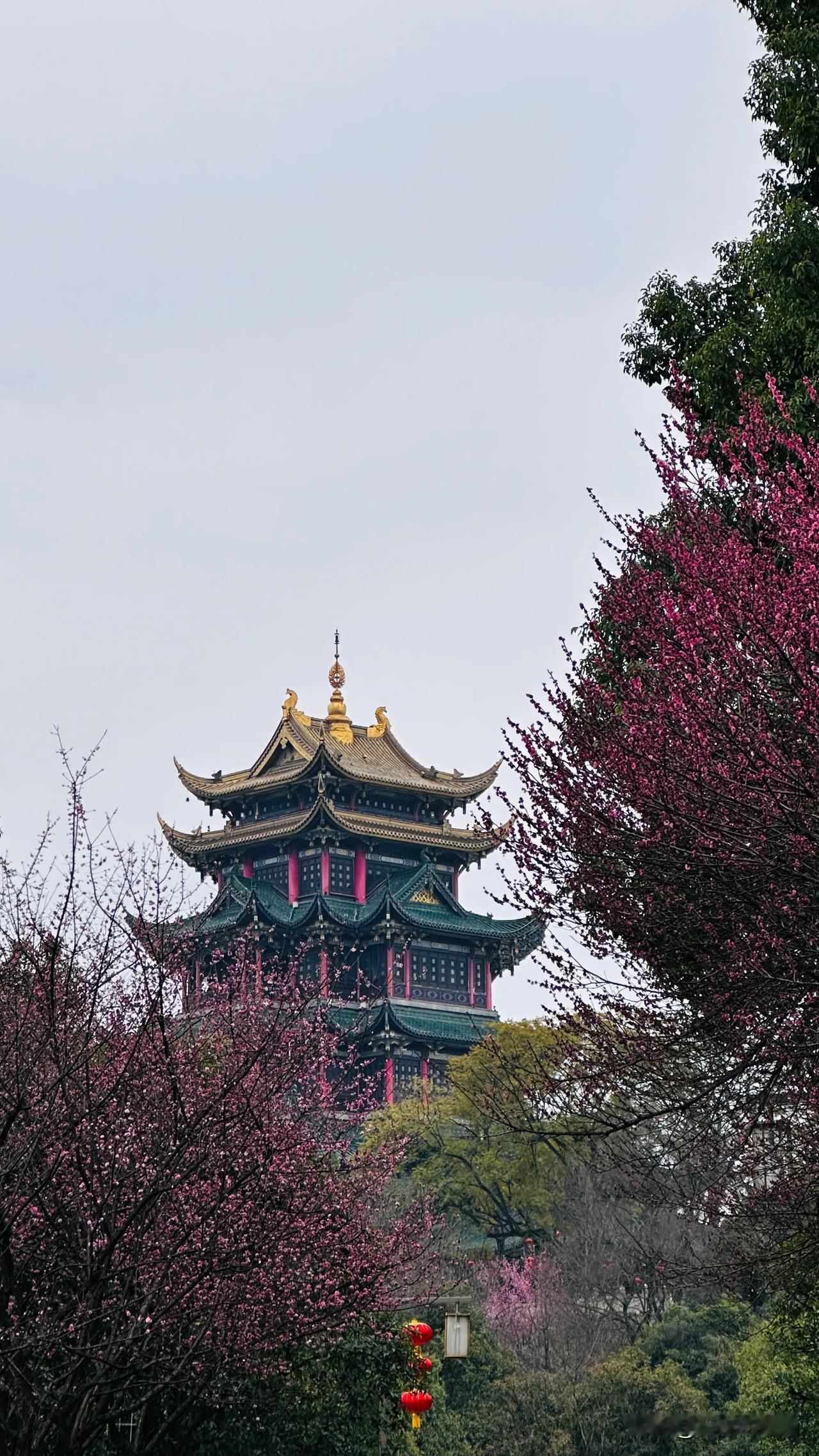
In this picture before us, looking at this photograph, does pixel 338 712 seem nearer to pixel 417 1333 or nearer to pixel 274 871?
pixel 274 871

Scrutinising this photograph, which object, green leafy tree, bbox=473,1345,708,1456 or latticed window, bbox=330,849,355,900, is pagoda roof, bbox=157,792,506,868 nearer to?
latticed window, bbox=330,849,355,900

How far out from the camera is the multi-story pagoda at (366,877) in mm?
63344

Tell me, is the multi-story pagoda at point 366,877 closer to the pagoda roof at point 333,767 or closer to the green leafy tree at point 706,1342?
the pagoda roof at point 333,767

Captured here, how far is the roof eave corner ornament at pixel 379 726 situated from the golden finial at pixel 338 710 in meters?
0.90

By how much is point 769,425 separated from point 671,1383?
25.2 meters

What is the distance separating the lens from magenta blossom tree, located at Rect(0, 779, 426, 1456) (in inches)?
556

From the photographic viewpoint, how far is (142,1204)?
45.0 feet

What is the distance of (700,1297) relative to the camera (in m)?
41.7

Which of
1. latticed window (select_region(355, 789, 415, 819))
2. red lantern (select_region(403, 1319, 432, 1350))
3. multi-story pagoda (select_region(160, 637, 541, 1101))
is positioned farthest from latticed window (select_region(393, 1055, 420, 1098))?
red lantern (select_region(403, 1319, 432, 1350))

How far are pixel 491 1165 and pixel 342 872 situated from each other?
19533mm

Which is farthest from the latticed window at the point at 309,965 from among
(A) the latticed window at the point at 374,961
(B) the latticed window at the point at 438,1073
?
(B) the latticed window at the point at 438,1073

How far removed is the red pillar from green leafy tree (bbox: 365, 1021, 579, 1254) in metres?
15.8

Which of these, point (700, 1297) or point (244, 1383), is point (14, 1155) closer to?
point (244, 1383)

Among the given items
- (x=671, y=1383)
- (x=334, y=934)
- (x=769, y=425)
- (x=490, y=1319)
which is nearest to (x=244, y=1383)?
(x=769, y=425)
